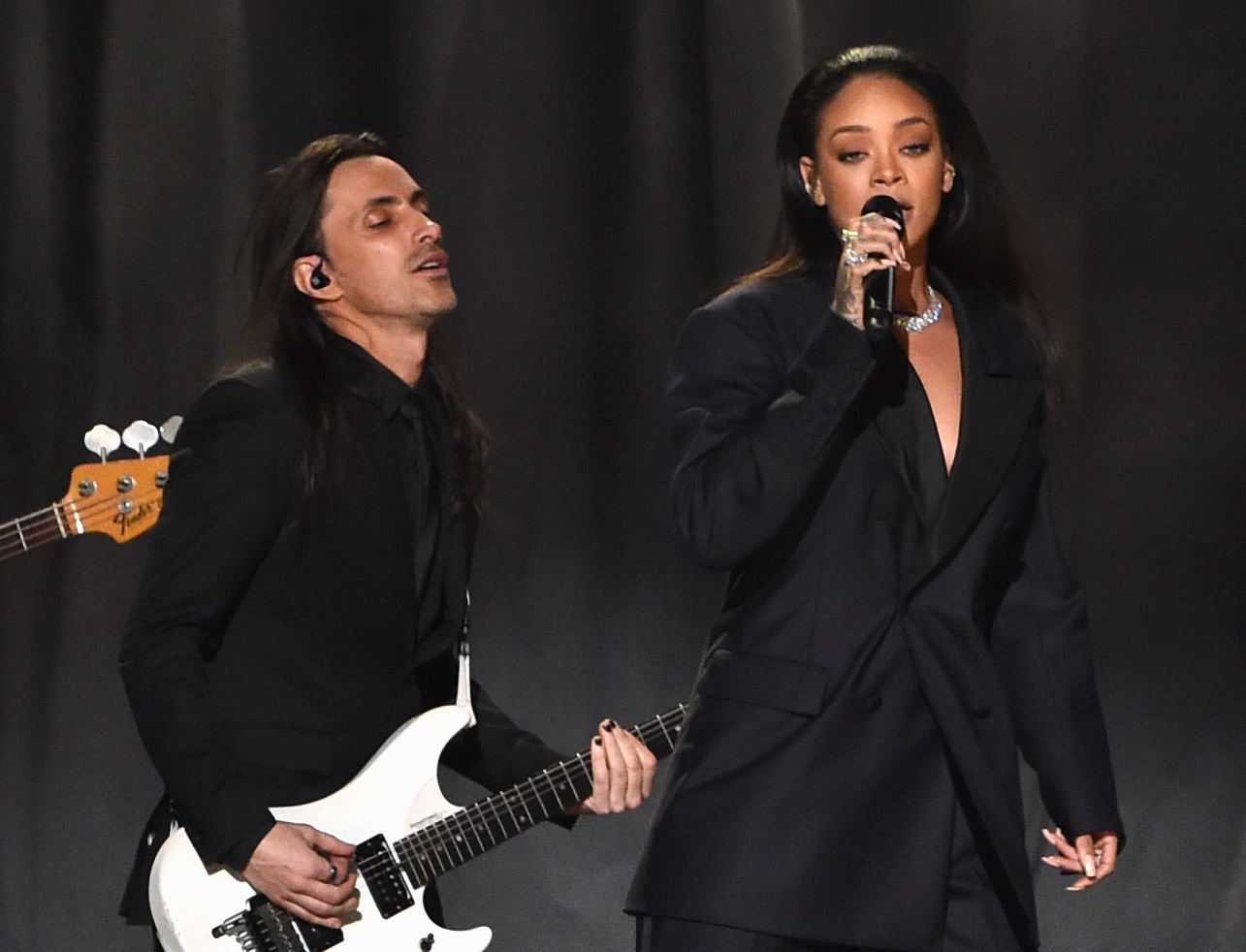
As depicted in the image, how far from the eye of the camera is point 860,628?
181cm

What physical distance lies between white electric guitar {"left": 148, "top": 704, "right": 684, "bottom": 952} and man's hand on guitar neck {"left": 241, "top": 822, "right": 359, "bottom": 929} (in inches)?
1.6

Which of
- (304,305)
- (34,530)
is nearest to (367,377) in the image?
(304,305)

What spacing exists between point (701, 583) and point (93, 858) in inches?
52.7

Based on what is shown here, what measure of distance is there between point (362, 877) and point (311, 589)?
384 millimetres

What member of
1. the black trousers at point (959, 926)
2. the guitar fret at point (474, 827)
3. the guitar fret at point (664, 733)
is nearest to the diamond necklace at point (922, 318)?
the black trousers at point (959, 926)

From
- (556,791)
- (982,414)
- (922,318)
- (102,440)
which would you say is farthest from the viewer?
(102,440)

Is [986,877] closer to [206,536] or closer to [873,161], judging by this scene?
[873,161]

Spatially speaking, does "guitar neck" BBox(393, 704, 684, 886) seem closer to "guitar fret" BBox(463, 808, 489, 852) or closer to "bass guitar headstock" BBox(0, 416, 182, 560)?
"guitar fret" BBox(463, 808, 489, 852)

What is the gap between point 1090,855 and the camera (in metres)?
2.00

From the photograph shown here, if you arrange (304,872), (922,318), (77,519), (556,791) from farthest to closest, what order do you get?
(77,519) → (556,791) → (304,872) → (922,318)

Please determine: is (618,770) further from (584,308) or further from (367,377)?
(584,308)

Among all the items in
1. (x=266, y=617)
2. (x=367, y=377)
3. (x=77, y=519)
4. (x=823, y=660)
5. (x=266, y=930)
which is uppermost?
(x=367, y=377)

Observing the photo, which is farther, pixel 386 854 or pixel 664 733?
pixel 664 733

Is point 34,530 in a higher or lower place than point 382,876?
higher
